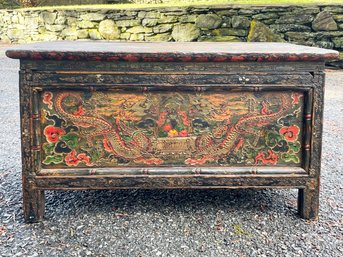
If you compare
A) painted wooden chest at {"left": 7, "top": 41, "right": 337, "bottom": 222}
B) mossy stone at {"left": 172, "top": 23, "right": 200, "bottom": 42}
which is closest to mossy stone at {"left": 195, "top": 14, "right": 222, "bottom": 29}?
mossy stone at {"left": 172, "top": 23, "right": 200, "bottom": 42}

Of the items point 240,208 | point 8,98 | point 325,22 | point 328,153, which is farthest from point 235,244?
point 325,22

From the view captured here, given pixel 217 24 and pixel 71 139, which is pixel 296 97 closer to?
pixel 71 139

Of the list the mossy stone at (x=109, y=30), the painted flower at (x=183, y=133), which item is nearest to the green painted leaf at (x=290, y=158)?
the painted flower at (x=183, y=133)

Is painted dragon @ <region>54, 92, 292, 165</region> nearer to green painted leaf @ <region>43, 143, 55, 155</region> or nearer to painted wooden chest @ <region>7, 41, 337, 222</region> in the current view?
painted wooden chest @ <region>7, 41, 337, 222</region>

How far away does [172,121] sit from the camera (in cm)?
171

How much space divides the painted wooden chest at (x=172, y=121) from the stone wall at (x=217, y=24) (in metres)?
5.25

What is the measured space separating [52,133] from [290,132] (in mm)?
1009

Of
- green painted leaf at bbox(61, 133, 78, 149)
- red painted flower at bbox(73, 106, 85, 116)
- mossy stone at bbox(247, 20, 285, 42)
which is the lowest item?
green painted leaf at bbox(61, 133, 78, 149)

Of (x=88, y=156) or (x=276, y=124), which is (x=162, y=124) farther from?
(x=276, y=124)

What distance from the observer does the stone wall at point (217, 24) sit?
6656 millimetres

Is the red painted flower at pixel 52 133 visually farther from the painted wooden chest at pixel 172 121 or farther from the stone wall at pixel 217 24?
the stone wall at pixel 217 24

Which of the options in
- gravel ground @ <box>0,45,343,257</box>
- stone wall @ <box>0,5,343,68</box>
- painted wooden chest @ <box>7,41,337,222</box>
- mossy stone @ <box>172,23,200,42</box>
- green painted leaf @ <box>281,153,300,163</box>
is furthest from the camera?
mossy stone @ <box>172,23,200,42</box>

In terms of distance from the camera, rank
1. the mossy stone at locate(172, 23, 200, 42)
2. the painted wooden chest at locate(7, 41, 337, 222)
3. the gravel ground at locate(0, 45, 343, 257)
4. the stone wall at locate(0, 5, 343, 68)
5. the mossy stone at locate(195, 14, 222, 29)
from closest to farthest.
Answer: the gravel ground at locate(0, 45, 343, 257) < the painted wooden chest at locate(7, 41, 337, 222) < the stone wall at locate(0, 5, 343, 68) < the mossy stone at locate(195, 14, 222, 29) < the mossy stone at locate(172, 23, 200, 42)

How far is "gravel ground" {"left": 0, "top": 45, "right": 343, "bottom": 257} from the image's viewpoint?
1529mm
